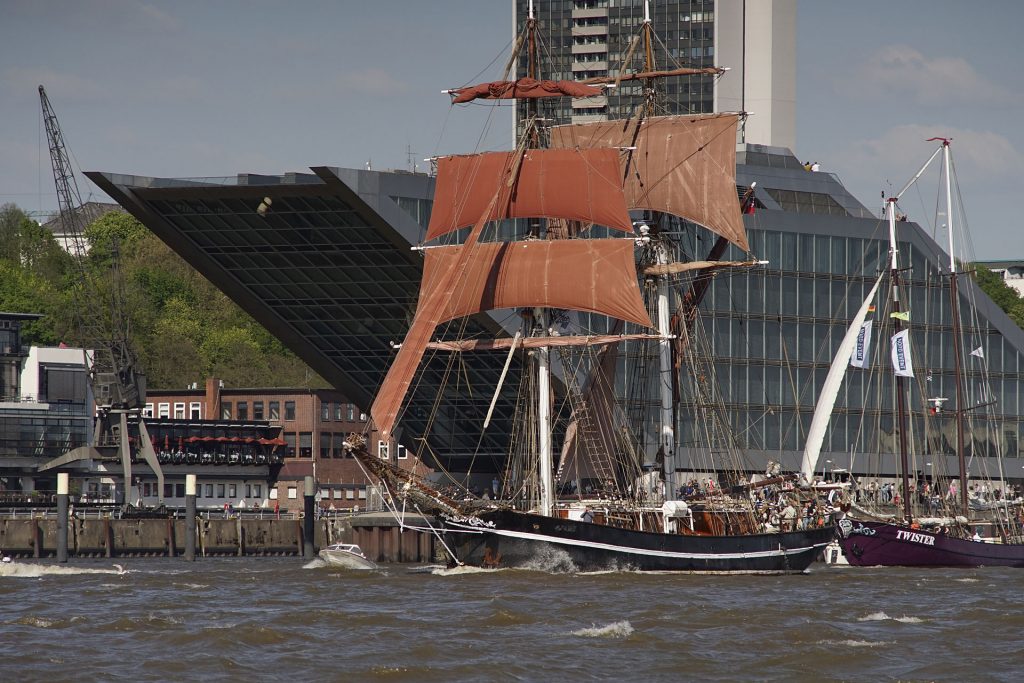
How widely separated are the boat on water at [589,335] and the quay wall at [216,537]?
11.7m

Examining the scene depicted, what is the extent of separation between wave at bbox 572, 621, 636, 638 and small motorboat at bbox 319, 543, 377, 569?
29328mm

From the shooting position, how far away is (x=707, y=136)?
79.8 metres

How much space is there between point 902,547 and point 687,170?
17.8 meters

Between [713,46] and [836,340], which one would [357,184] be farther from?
[713,46]

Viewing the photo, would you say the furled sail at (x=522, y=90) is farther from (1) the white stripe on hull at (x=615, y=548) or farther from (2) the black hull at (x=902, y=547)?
(2) the black hull at (x=902, y=547)

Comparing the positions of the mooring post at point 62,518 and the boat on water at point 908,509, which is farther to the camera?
the mooring post at point 62,518

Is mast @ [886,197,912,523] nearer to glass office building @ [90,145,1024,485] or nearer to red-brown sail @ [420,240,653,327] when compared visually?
glass office building @ [90,145,1024,485]

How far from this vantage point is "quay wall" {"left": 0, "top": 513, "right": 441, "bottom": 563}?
8675 cm

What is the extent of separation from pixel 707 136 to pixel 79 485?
50.4 m

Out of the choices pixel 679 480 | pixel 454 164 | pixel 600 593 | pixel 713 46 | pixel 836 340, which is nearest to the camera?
pixel 600 593

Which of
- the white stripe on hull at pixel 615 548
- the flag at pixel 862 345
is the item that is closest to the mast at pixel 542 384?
the white stripe on hull at pixel 615 548

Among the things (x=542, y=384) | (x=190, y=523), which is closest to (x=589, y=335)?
(x=542, y=384)

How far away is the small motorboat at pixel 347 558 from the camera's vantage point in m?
74.8

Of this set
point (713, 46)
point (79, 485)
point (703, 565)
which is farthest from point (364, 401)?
point (713, 46)
